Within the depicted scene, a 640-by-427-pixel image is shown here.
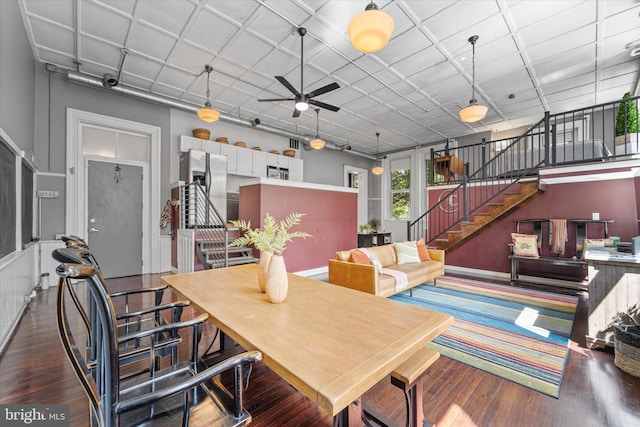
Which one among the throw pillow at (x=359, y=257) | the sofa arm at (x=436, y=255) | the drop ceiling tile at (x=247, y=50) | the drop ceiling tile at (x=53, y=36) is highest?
the drop ceiling tile at (x=247, y=50)

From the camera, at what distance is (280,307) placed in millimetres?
1468

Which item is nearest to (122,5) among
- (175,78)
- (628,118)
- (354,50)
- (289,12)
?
(175,78)

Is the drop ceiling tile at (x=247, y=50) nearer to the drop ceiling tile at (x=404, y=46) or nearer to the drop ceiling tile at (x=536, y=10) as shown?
the drop ceiling tile at (x=404, y=46)

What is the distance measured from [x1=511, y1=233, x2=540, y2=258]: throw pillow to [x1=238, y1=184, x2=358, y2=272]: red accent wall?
3.37 metres

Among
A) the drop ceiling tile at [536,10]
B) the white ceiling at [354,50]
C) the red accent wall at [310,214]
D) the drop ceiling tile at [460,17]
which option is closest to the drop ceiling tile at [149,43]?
the white ceiling at [354,50]

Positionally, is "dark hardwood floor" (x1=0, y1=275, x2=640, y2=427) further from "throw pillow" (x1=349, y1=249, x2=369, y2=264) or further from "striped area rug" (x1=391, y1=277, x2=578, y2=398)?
"throw pillow" (x1=349, y1=249, x2=369, y2=264)

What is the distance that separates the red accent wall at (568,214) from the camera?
4.31 meters

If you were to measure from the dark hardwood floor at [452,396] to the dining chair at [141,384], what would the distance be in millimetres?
648

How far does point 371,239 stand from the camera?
8.30 metres

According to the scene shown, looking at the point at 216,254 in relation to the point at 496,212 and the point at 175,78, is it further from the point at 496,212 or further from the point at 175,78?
the point at 496,212

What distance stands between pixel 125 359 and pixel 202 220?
4108mm

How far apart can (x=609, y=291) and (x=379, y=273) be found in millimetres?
2271

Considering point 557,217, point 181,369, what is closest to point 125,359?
point 181,369

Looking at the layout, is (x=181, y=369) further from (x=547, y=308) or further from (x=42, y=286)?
(x=42, y=286)
